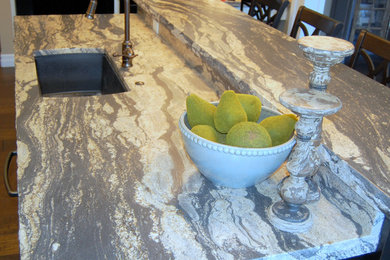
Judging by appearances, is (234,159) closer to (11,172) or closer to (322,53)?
(322,53)

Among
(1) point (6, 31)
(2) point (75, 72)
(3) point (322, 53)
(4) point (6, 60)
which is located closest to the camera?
(3) point (322, 53)

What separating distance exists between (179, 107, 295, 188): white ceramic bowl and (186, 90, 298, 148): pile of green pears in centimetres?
2

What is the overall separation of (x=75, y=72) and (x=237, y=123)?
1.27m

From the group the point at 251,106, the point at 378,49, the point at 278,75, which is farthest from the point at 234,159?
the point at 378,49

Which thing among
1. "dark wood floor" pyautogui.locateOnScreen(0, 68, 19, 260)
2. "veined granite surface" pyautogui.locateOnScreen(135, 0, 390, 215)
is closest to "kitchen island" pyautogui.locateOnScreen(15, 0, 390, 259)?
"veined granite surface" pyautogui.locateOnScreen(135, 0, 390, 215)

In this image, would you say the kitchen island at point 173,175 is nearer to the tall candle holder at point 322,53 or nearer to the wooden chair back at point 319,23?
the tall candle holder at point 322,53

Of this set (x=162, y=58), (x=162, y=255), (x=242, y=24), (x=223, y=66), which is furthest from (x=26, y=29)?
(x=162, y=255)

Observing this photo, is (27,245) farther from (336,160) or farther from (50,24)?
(50,24)

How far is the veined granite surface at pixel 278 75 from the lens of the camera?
0.91m

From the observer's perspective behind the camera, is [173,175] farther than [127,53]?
No

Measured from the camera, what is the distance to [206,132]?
0.91 metres

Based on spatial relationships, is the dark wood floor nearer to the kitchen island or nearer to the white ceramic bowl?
the kitchen island

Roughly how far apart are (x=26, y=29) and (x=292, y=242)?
5.92 feet

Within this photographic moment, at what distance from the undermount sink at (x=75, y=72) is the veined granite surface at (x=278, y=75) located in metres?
0.32
